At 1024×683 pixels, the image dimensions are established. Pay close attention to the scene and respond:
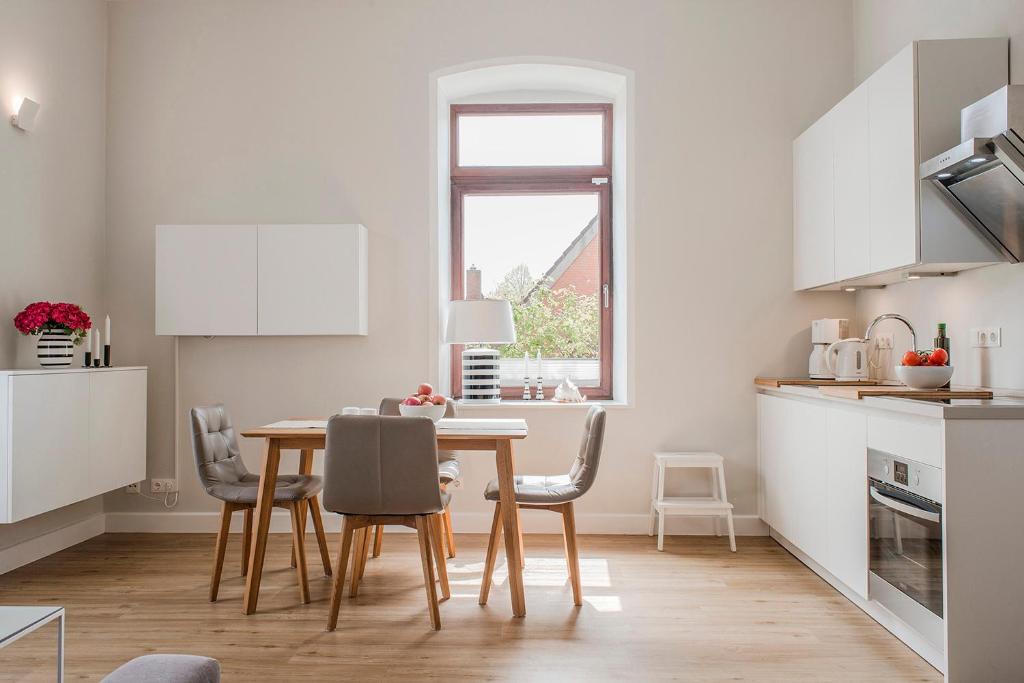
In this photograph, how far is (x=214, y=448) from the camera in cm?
333

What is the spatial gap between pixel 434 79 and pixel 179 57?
1568 mm

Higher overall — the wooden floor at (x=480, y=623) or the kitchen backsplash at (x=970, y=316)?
the kitchen backsplash at (x=970, y=316)

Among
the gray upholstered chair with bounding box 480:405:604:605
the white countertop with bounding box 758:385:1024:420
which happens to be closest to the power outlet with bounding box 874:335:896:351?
the white countertop with bounding box 758:385:1024:420

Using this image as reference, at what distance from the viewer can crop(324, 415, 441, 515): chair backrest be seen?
2711 mm

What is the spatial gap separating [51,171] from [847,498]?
433cm

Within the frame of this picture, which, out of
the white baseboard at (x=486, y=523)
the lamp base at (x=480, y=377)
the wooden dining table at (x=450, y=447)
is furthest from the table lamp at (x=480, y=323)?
the white baseboard at (x=486, y=523)

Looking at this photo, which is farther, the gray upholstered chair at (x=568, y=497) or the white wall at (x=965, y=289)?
the gray upholstered chair at (x=568, y=497)

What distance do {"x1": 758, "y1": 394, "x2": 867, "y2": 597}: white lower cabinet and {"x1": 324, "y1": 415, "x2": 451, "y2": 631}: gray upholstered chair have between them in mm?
1693

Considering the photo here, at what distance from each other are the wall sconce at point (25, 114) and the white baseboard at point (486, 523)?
225cm

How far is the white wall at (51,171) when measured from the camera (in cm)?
362

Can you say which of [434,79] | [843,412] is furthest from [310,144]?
[843,412]

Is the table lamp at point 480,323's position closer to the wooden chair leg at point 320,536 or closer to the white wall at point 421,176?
the white wall at point 421,176

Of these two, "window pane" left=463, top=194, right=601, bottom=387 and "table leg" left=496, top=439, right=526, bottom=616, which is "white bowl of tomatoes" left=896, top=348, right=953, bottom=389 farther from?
"window pane" left=463, top=194, right=601, bottom=387

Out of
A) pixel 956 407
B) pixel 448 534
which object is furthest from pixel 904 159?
pixel 448 534
